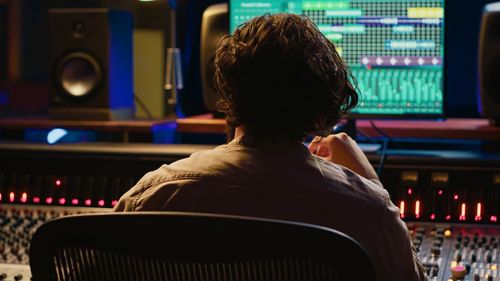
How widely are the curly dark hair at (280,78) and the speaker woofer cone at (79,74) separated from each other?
164cm

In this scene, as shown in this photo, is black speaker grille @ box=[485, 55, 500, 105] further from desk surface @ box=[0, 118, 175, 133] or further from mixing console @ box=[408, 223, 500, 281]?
desk surface @ box=[0, 118, 175, 133]

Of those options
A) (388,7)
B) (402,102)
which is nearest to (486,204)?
(402,102)

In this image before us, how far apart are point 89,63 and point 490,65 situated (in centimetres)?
129

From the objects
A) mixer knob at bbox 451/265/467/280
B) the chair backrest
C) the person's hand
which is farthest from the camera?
mixer knob at bbox 451/265/467/280

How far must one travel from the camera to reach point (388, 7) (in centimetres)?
271

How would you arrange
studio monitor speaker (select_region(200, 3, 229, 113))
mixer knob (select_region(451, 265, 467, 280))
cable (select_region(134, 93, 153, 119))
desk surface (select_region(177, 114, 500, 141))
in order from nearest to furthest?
1. mixer knob (select_region(451, 265, 467, 280))
2. desk surface (select_region(177, 114, 500, 141))
3. studio monitor speaker (select_region(200, 3, 229, 113))
4. cable (select_region(134, 93, 153, 119))

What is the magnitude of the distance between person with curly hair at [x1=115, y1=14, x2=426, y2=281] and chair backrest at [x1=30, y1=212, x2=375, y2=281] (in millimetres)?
139

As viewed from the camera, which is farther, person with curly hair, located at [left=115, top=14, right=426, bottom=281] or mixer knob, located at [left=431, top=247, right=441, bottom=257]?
mixer knob, located at [left=431, top=247, right=441, bottom=257]

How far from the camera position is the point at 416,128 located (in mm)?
2729

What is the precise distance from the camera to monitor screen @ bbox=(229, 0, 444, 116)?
2.70m

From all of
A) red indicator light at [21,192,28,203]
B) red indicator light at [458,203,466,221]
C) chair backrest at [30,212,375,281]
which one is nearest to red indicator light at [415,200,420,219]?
red indicator light at [458,203,466,221]

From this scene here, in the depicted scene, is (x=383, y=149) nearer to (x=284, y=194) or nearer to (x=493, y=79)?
(x=493, y=79)

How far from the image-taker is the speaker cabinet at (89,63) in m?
3.08

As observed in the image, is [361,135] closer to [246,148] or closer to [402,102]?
[402,102]
